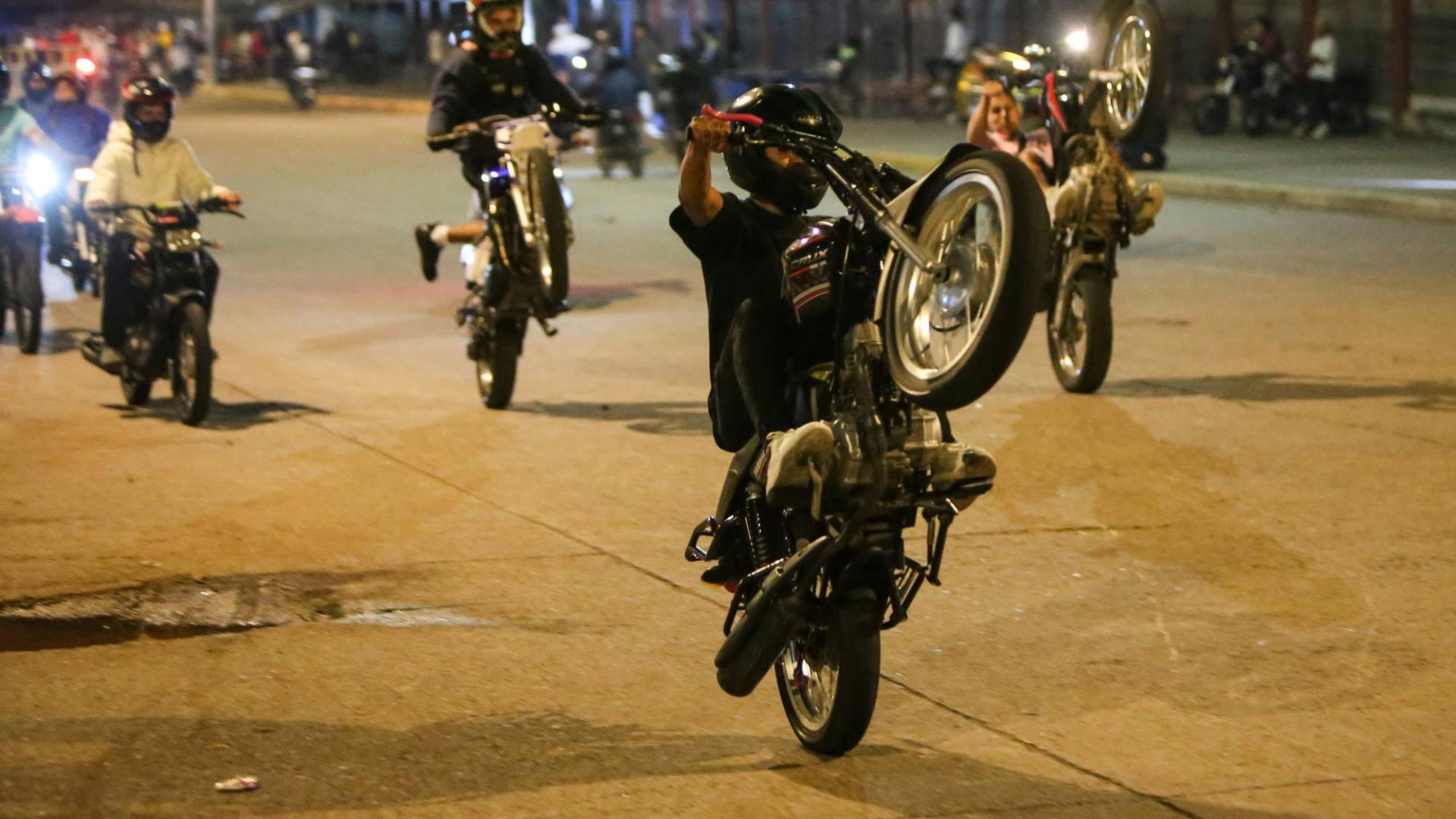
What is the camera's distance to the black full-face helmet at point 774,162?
5109 millimetres

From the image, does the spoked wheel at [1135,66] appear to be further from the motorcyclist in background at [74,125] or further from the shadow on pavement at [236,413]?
the motorcyclist in background at [74,125]

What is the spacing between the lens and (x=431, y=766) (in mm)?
5102

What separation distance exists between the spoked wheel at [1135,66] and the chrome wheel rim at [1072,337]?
0.86 m

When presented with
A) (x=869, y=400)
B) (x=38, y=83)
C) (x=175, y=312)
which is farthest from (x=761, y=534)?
(x=38, y=83)

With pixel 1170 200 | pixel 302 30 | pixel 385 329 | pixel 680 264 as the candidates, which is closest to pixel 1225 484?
pixel 385 329

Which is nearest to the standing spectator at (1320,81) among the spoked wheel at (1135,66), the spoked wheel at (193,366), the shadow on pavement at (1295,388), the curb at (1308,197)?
the curb at (1308,197)

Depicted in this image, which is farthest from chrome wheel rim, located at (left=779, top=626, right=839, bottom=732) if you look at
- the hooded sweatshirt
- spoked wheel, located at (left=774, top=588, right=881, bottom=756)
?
the hooded sweatshirt

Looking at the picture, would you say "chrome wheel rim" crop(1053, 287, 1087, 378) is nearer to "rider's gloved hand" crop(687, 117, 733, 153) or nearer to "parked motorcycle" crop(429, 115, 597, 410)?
"parked motorcycle" crop(429, 115, 597, 410)

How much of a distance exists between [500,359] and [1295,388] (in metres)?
4.07

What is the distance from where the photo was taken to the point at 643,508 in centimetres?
809

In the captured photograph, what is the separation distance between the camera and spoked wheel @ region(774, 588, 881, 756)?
4867 millimetres

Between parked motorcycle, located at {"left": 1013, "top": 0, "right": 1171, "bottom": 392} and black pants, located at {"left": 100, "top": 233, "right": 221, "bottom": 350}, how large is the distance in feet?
14.3

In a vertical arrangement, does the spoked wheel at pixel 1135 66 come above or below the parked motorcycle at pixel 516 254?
above

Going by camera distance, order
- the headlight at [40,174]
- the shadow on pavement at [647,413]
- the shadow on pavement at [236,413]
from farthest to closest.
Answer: the headlight at [40,174] < the shadow on pavement at [236,413] < the shadow on pavement at [647,413]
